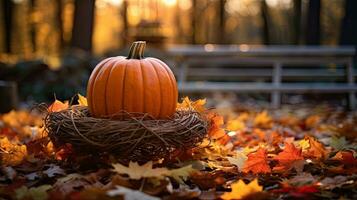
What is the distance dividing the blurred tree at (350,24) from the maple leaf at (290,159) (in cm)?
681

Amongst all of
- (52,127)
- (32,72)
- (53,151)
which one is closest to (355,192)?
(52,127)

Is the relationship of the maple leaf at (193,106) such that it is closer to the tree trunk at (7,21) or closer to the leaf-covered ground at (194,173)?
the leaf-covered ground at (194,173)

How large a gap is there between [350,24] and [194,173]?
731 cm

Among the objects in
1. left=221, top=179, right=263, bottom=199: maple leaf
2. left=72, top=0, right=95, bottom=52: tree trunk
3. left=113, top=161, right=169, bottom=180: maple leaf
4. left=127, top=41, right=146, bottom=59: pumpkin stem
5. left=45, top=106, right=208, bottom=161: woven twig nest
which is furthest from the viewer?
left=72, top=0, right=95, bottom=52: tree trunk

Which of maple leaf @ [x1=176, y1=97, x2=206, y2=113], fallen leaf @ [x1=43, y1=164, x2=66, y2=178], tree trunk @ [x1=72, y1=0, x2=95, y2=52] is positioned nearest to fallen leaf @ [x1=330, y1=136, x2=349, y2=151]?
maple leaf @ [x1=176, y1=97, x2=206, y2=113]

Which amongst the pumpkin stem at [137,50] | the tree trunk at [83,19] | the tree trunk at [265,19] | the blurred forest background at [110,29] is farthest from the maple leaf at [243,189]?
the tree trunk at [265,19]

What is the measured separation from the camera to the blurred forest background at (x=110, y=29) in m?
8.13

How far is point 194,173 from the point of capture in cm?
202

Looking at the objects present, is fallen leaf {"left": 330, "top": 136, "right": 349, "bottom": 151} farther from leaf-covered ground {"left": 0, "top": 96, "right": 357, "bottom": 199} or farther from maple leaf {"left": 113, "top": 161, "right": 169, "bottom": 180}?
maple leaf {"left": 113, "top": 161, "right": 169, "bottom": 180}

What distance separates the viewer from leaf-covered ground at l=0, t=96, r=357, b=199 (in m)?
1.80

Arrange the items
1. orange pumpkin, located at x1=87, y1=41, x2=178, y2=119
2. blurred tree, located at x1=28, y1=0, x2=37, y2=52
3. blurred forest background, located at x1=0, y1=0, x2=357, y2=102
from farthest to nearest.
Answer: blurred tree, located at x1=28, y1=0, x2=37, y2=52, blurred forest background, located at x1=0, y1=0, x2=357, y2=102, orange pumpkin, located at x1=87, y1=41, x2=178, y2=119

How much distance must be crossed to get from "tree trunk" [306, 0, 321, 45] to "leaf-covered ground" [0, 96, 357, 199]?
25.4 ft

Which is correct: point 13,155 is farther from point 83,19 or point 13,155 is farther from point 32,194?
point 83,19

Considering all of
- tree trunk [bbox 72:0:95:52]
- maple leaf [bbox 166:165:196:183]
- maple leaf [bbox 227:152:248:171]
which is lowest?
maple leaf [bbox 227:152:248:171]
